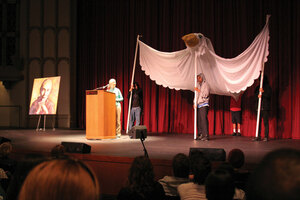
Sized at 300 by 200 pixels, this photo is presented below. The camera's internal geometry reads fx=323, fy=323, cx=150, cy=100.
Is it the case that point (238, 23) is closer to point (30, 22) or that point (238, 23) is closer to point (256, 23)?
point (256, 23)

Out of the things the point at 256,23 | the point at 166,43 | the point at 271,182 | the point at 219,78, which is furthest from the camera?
the point at 166,43

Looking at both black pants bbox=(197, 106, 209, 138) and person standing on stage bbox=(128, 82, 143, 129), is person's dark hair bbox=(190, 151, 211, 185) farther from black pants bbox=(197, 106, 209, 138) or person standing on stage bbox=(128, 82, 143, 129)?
person standing on stage bbox=(128, 82, 143, 129)

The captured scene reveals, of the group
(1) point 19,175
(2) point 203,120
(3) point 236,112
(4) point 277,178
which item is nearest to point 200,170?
(1) point 19,175

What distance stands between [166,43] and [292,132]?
463cm

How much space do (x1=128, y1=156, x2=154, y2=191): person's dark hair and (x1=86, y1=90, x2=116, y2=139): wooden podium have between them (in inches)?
200

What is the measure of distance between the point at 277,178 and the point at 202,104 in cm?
686

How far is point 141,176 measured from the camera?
7.62 feet

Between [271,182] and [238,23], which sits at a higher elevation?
[238,23]

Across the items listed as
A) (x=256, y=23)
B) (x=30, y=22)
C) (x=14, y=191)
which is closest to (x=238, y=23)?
(x=256, y=23)

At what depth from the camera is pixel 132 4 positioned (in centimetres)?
1102

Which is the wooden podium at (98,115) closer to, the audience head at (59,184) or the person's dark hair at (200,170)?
the person's dark hair at (200,170)

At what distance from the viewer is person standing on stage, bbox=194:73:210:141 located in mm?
7418

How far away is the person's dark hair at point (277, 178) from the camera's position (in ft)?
2.28

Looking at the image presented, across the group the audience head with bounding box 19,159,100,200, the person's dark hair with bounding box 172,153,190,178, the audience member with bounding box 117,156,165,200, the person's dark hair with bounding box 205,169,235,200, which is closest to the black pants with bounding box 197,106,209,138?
the person's dark hair with bounding box 172,153,190,178
